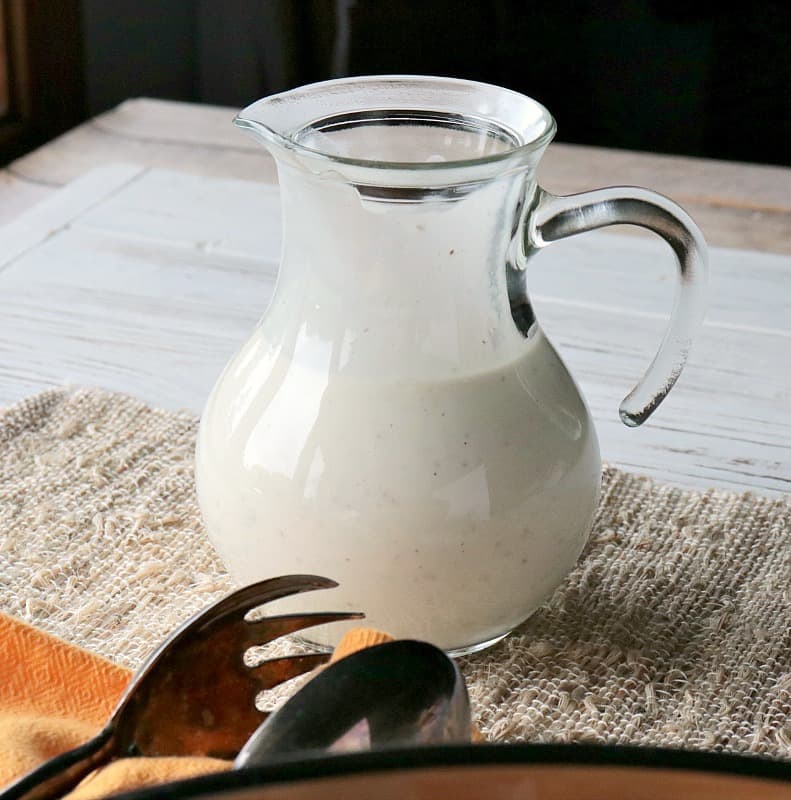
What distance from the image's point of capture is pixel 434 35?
2.06m

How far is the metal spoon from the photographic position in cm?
35

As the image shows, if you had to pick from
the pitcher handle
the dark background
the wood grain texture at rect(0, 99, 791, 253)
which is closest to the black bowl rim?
the pitcher handle

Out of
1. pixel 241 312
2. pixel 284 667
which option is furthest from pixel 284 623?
pixel 241 312

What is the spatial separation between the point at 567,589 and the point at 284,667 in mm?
162

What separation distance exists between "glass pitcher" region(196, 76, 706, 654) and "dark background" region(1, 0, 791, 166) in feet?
5.24

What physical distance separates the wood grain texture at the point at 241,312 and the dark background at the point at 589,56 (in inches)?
41.3

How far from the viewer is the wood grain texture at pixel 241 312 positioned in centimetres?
69

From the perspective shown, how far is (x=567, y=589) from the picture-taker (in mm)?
535

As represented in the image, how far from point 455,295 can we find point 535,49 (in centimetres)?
172

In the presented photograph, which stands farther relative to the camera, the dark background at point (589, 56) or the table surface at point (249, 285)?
the dark background at point (589, 56)

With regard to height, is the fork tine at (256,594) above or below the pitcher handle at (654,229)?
below

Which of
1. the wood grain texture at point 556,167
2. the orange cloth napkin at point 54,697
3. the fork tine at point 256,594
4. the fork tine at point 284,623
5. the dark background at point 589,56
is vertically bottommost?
the dark background at point 589,56

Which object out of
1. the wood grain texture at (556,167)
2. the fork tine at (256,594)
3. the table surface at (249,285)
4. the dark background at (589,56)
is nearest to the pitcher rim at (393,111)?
the fork tine at (256,594)

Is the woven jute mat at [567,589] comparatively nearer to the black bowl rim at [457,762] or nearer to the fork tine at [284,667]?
the fork tine at [284,667]
